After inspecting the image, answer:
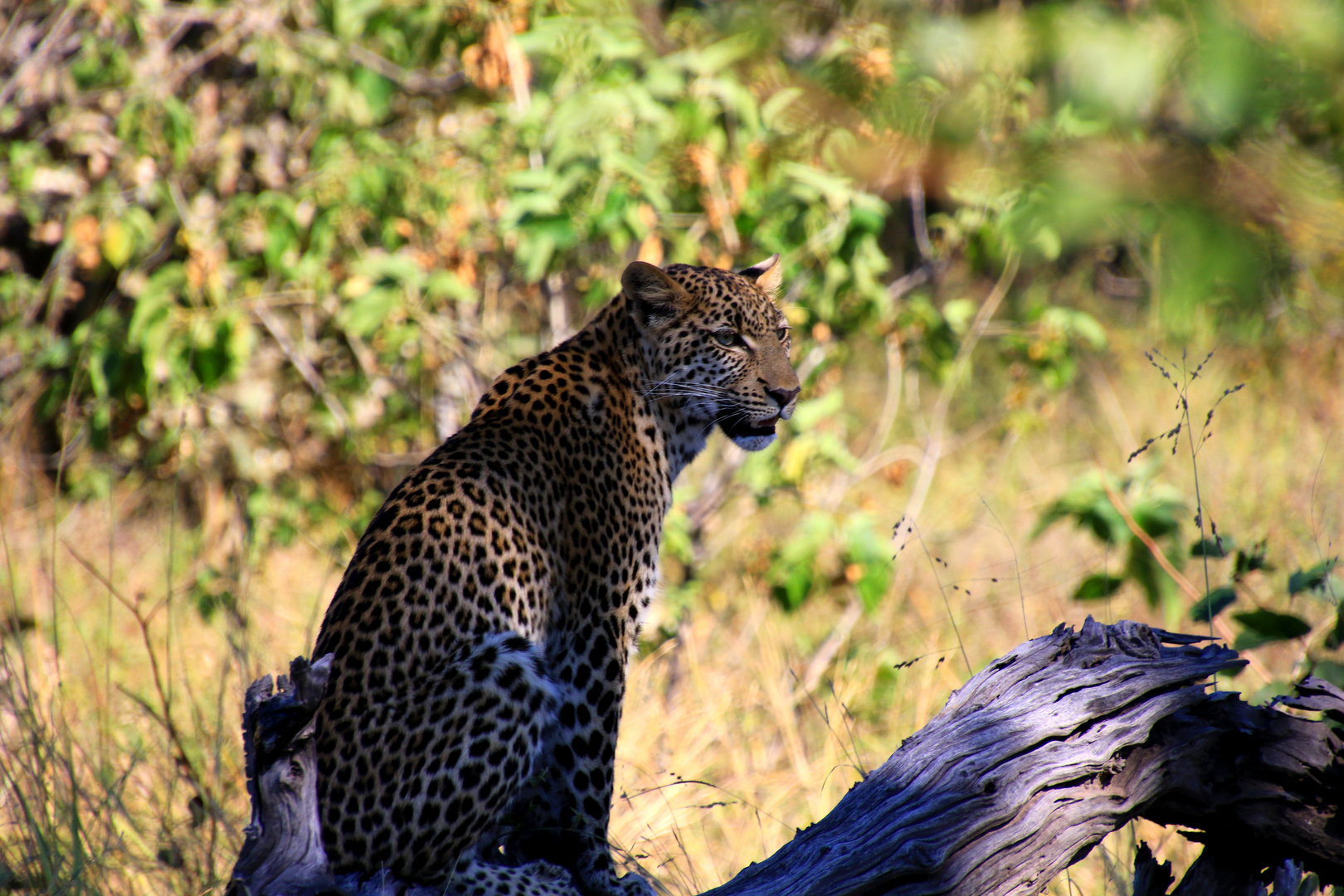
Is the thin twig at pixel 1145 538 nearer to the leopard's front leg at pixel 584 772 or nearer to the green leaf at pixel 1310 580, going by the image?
the green leaf at pixel 1310 580

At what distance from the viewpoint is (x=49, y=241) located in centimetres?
1019

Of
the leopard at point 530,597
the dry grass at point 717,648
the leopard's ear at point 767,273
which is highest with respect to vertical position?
the leopard's ear at point 767,273

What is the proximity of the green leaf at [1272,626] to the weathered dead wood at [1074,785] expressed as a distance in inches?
34.0

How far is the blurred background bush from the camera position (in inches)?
229

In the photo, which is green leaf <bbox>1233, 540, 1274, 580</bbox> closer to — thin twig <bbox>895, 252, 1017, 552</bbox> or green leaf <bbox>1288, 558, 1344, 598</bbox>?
green leaf <bbox>1288, 558, 1344, 598</bbox>

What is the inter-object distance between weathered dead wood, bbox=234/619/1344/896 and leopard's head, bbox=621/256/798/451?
167cm

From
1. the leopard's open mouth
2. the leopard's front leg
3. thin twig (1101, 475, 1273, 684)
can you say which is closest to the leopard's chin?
the leopard's open mouth

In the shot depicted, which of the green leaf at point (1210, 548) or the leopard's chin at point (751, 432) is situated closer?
the green leaf at point (1210, 548)

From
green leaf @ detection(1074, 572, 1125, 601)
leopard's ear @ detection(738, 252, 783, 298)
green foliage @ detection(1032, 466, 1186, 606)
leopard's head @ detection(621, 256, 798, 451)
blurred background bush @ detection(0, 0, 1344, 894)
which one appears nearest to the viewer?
leopard's head @ detection(621, 256, 798, 451)

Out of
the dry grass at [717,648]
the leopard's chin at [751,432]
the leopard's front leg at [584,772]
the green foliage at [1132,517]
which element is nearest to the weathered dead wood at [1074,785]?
the dry grass at [717,648]

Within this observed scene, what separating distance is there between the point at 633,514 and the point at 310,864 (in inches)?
73.5

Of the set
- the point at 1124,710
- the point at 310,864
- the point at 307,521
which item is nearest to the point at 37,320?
the point at 307,521

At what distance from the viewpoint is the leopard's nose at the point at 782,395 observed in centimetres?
496

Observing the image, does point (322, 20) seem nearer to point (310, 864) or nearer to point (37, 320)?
point (37, 320)
